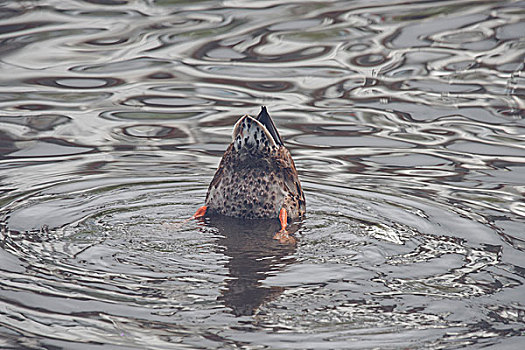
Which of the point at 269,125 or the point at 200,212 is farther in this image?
the point at 269,125

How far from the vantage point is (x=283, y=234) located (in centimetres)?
705

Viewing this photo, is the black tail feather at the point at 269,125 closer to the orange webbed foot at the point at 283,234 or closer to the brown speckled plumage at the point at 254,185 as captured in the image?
the brown speckled plumage at the point at 254,185

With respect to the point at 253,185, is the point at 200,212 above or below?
below

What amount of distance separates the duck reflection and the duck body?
0.11 m

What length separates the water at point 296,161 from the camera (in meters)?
5.32

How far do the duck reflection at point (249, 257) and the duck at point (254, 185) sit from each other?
0.10 m

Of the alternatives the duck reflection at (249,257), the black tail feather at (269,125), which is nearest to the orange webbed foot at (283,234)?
the duck reflection at (249,257)

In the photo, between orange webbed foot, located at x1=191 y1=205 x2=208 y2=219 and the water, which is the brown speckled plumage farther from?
the water

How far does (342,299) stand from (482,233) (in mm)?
1888

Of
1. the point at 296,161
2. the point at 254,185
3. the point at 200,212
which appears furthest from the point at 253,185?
the point at 296,161

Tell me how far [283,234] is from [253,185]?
696 mm

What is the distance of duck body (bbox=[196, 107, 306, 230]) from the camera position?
24.7ft

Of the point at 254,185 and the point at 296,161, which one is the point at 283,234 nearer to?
the point at 254,185

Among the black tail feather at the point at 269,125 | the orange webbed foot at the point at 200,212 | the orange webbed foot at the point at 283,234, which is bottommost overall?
the orange webbed foot at the point at 283,234
